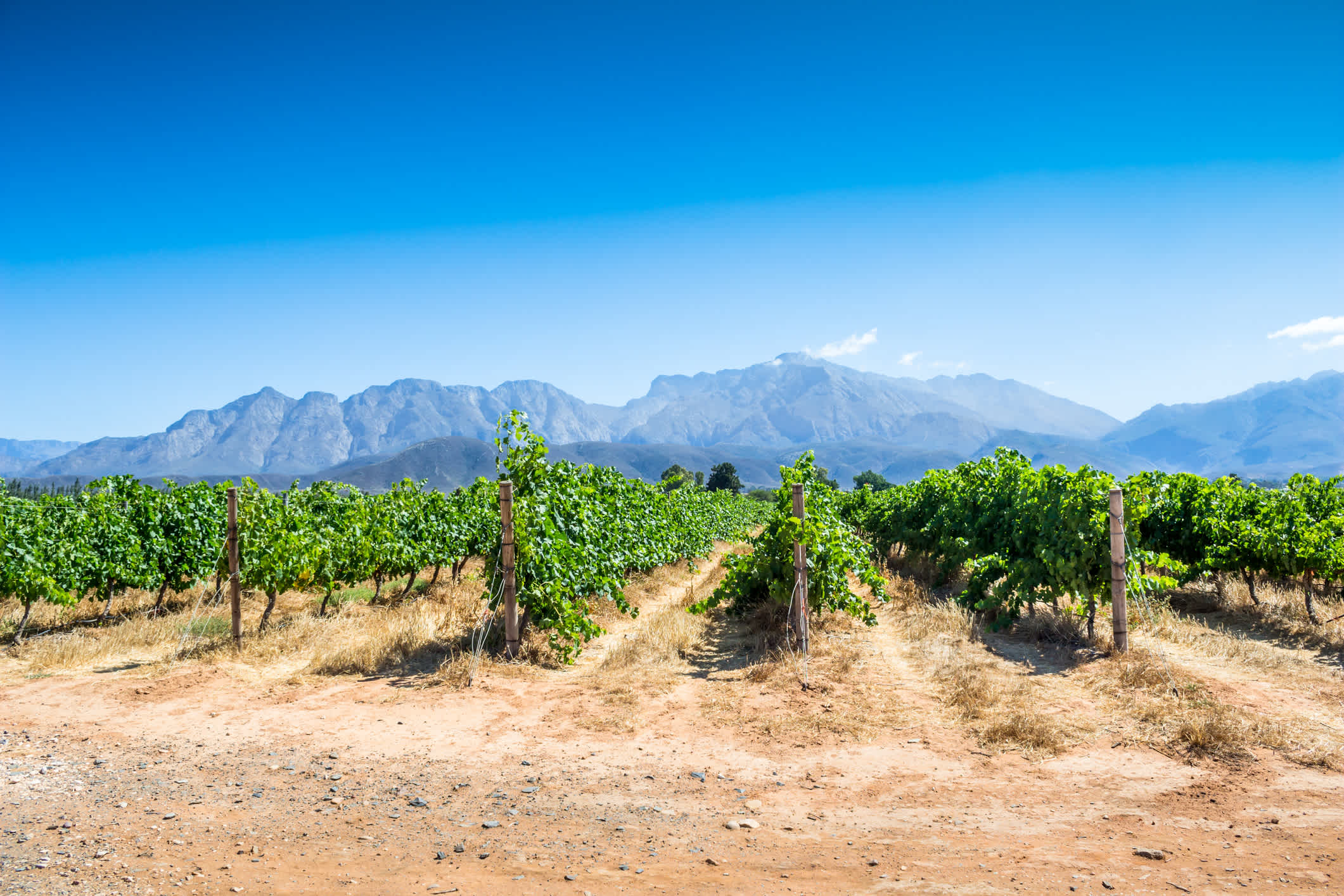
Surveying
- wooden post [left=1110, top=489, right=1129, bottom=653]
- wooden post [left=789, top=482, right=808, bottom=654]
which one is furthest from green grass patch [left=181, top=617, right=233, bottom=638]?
wooden post [left=1110, top=489, right=1129, bottom=653]

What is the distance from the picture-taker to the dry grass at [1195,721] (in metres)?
5.51

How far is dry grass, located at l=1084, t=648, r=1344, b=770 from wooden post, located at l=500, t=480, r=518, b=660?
652 centimetres

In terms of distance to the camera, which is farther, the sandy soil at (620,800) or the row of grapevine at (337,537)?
the row of grapevine at (337,537)

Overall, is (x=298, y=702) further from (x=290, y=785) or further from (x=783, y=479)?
(x=783, y=479)

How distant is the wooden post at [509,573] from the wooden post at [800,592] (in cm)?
347

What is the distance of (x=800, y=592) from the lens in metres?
8.58

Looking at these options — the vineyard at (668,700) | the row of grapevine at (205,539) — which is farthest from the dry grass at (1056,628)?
the row of grapevine at (205,539)

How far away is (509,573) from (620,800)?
4088 millimetres

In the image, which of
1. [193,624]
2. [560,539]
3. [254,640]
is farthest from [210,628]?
[560,539]

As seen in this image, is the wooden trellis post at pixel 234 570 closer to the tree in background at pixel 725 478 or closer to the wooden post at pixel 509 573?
the wooden post at pixel 509 573

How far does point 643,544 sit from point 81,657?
9.72 metres

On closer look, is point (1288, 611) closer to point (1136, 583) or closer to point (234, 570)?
point (1136, 583)

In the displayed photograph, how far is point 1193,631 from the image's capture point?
940 cm

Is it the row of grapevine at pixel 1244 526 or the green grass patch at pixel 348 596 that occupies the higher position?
the row of grapevine at pixel 1244 526
